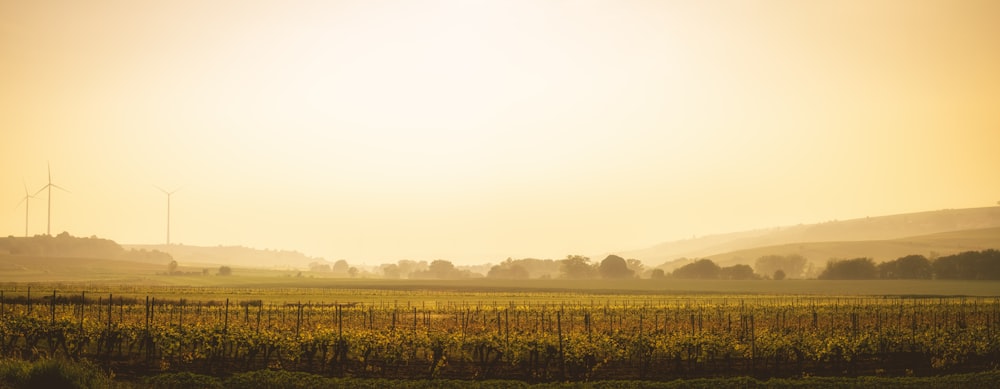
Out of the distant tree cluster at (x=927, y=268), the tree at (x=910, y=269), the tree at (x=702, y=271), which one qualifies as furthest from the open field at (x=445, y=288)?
the tree at (x=702, y=271)

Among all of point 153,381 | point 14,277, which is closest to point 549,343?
point 153,381

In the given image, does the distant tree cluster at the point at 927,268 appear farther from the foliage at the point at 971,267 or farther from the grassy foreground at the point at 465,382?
the grassy foreground at the point at 465,382

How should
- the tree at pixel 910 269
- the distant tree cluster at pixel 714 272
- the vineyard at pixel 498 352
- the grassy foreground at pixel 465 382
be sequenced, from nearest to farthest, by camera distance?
the grassy foreground at pixel 465 382 < the vineyard at pixel 498 352 < the tree at pixel 910 269 < the distant tree cluster at pixel 714 272

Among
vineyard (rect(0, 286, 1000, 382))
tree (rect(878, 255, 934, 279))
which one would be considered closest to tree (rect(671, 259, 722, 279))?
tree (rect(878, 255, 934, 279))

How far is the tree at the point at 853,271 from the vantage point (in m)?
157

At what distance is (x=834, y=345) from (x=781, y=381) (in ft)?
20.6

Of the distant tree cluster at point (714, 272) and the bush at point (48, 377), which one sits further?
the distant tree cluster at point (714, 272)

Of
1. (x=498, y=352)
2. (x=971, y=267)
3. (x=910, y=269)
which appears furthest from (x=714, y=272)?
(x=498, y=352)

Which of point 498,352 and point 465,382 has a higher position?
point 498,352

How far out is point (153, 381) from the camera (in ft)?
94.6

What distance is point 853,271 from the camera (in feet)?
522

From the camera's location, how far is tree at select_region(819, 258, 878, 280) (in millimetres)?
157250

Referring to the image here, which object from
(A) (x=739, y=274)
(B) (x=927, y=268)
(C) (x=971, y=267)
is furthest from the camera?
(A) (x=739, y=274)

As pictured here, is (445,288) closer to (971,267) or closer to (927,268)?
(927,268)
